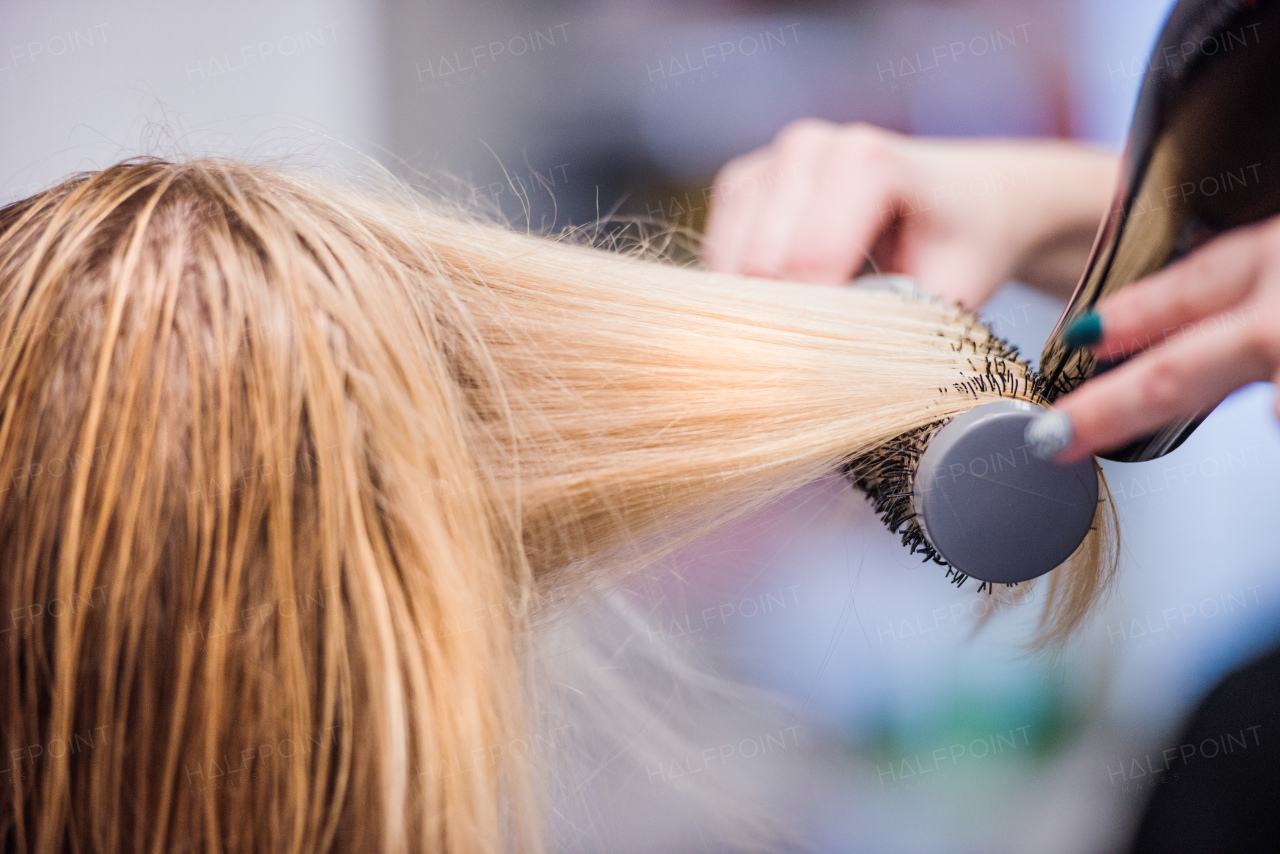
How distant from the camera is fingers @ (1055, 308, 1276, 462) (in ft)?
0.89

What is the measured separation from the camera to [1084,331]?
0.31 meters

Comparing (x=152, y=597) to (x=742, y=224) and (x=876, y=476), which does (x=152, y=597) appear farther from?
(x=742, y=224)

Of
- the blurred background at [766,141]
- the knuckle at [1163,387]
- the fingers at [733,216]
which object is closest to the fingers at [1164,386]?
the knuckle at [1163,387]

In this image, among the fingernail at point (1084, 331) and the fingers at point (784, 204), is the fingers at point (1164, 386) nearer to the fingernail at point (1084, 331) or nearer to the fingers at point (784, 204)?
the fingernail at point (1084, 331)

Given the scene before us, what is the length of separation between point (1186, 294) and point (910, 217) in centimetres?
29

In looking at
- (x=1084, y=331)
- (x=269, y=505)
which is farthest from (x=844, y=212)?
(x=269, y=505)

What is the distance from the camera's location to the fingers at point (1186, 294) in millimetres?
295

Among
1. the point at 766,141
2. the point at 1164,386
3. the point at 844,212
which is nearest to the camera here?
the point at 1164,386

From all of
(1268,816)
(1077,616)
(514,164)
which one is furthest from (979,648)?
(514,164)

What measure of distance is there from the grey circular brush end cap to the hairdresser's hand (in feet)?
0.04

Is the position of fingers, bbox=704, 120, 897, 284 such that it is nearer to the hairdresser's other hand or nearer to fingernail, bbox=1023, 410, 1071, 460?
the hairdresser's other hand

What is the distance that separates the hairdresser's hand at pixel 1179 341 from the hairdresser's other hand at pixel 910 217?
22cm

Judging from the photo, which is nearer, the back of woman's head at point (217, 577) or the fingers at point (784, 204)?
the back of woman's head at point (217, 577)

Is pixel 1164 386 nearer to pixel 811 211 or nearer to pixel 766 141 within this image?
pixel 811 211
